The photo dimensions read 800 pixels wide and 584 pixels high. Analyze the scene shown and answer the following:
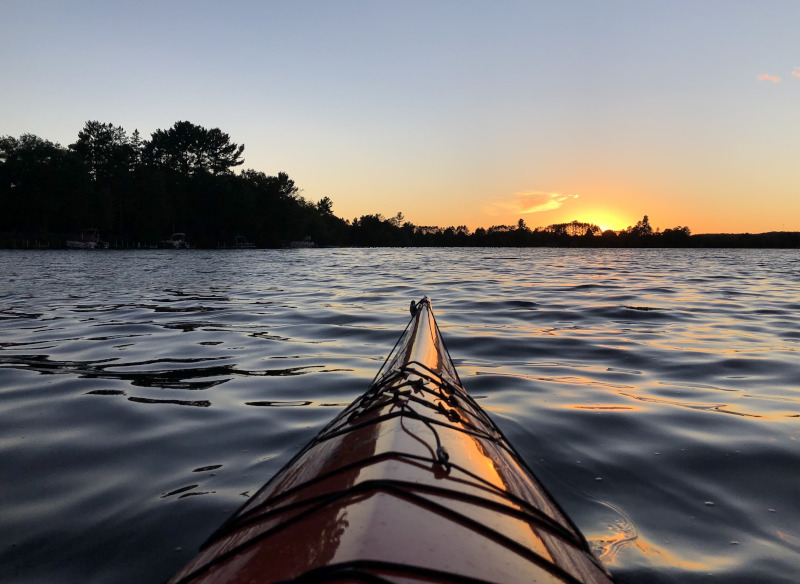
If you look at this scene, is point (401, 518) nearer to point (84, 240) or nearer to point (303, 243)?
point (84, 240)

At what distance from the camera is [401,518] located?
132 cm

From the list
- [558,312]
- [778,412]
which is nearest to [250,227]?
[558,312]

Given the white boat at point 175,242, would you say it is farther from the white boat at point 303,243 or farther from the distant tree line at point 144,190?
the white boat at point 303,243

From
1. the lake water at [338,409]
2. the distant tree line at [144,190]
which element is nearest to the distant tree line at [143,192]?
the distant tree line at [144,190]

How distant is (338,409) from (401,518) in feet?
9.54

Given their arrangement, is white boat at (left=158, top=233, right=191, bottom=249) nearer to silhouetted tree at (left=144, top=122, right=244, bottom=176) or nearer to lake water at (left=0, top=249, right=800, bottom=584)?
silhouetted tree at (left=144, top=122, right=244, bottom=176)

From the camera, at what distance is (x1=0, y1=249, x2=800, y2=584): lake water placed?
91.0 inches

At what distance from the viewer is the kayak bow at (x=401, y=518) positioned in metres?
1.17

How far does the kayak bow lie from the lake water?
2.29 ft

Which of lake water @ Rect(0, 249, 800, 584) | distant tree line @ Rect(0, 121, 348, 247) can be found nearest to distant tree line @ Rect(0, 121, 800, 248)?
distant tree line @ Rect(0, 121, 348, 247)

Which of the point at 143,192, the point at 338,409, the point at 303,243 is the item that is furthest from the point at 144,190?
the point at 338,409

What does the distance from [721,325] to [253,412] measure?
7.68m

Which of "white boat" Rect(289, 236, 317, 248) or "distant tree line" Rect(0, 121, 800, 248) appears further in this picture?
"white boat" Rect(289, 236, 317, 248)

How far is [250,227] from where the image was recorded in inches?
3501
